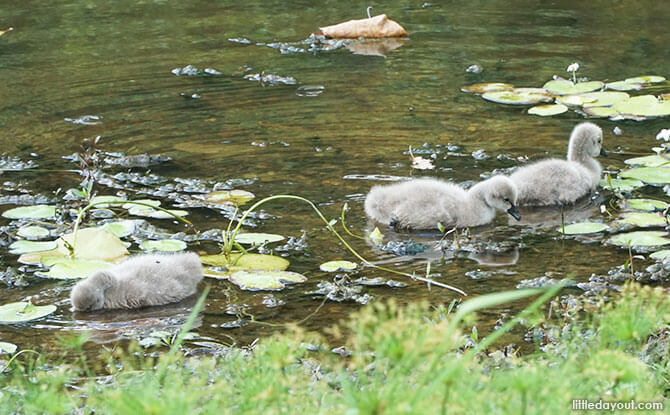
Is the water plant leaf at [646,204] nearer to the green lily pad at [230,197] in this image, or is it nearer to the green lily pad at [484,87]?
the green lily pad at [230,197]

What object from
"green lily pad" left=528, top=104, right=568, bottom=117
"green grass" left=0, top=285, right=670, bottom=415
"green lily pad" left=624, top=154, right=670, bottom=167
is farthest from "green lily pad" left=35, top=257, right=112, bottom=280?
"green lily pad" left=528, top=104, right=568, bottom=117

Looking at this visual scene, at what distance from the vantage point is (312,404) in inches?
133

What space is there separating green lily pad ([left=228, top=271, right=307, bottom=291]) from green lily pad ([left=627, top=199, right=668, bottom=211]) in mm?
2526

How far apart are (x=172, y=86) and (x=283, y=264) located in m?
4.99

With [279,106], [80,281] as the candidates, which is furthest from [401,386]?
[279,106]

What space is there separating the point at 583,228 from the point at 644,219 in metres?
0.42

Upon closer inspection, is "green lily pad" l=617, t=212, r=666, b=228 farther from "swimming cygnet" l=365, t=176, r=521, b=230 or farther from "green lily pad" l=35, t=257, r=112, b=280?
"green lily pad" l=35, t=257, r=112, b=280

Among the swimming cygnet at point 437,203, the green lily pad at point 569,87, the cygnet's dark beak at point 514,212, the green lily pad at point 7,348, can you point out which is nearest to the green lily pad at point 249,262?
the swimming cygnet at point 437,203

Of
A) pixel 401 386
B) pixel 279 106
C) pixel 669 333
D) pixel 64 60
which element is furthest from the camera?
pixel 64 60

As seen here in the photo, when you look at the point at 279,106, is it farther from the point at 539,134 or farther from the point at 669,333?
the point at 669,333

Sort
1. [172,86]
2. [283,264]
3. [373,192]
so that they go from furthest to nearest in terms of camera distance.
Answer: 1. [172,86]
2. [373,192]
3. [283,264]

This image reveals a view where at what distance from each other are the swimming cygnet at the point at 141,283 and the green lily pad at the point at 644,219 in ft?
9.50

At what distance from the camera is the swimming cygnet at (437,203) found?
22.0 feet

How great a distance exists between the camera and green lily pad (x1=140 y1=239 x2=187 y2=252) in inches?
248
